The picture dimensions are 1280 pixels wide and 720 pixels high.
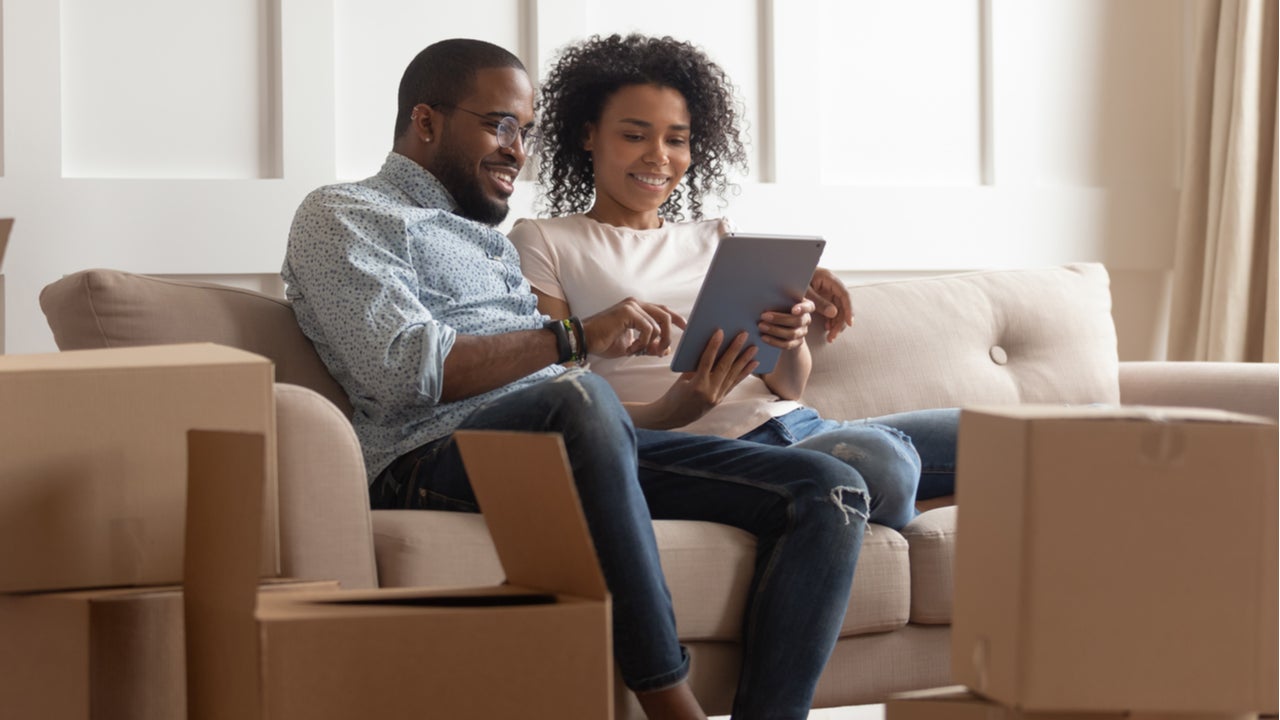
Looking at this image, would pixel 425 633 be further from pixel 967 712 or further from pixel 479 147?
pixel 479 147

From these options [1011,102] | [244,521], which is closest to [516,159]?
[244,521]

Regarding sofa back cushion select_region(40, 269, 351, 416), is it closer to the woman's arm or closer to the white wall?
the woman's arm

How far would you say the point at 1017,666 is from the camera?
102cm

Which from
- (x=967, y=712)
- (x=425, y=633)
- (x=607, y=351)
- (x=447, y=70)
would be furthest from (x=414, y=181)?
(x=967, y=712)

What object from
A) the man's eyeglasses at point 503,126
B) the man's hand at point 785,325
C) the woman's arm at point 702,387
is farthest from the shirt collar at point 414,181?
the man's hand at point 785,325

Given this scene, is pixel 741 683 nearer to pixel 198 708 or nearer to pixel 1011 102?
pixel 198 708

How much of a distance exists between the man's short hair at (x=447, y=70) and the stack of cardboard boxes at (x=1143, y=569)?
132cm

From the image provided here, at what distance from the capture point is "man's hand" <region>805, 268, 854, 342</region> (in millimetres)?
2229

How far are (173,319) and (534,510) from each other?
0.90m

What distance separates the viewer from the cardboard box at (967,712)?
3.38 feet

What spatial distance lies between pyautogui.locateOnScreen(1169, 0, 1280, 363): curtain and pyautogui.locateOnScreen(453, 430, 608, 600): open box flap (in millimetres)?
2390

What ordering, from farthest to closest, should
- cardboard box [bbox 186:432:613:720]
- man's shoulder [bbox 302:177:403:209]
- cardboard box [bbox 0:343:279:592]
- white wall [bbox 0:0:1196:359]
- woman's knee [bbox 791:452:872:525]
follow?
white wall [bbox 0:0:1196:359]
man's shoulder [bbox 302:177:403:209]
woman's knee [bbox 791:452:872:525]
cardboard box [bbox 0:343:279:592]
cardboard box [bbox 186:432:613:720]

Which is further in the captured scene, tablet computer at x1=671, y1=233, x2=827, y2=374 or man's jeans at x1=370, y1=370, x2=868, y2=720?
tablet computer at x1=671, y1=233, x2=827, y2=374

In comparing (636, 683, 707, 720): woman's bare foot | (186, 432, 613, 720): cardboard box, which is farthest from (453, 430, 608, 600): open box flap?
(636, 683, 707, 720): woman's bare foot
